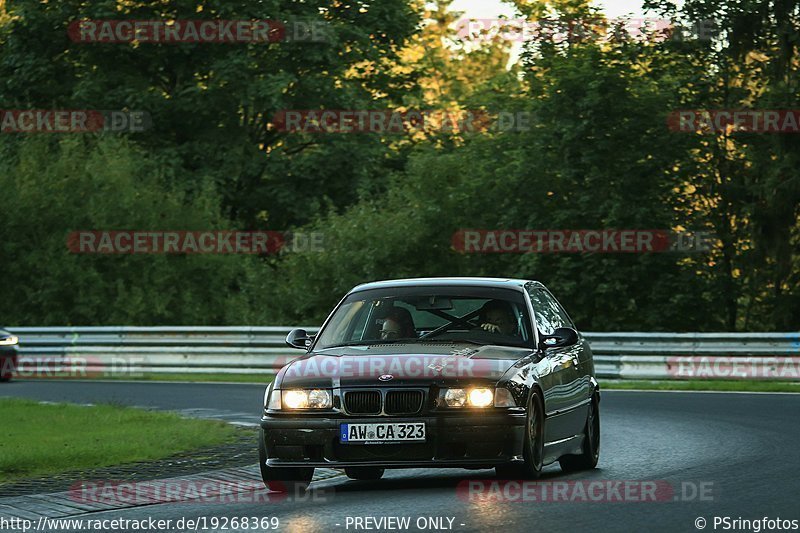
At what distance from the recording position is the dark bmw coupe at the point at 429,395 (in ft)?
34.2

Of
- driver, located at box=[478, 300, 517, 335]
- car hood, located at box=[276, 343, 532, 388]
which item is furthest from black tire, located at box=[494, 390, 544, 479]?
driver, located at box=[478, 300, 517, 335]

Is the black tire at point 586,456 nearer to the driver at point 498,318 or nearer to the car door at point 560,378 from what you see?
the car door at point 560,378

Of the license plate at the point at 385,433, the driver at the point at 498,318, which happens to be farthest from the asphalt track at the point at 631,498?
the driver at the point at 498,318

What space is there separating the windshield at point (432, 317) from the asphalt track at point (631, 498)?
3.45 ft

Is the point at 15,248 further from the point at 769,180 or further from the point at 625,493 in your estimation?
the point at 625,493

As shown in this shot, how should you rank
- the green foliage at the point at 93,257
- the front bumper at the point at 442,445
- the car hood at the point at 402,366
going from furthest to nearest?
the green foliage at the point at 93,257, the car hood at the point at 402,366, the front bumper at the point at 442,445

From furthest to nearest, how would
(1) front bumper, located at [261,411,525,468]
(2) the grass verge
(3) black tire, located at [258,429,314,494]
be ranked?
(2) the grass verge
(3) black tire, located at [258,429,314,494]
(1) front bumper, located at [261,411,525,468]

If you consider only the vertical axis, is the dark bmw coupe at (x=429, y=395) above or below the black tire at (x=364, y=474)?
above

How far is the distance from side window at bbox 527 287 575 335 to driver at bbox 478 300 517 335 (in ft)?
0.75

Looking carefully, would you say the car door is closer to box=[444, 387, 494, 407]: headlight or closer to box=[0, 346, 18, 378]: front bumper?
box=[444, 387, 494, 407]: headlight

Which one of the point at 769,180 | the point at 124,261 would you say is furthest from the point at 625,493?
the point at 124,261

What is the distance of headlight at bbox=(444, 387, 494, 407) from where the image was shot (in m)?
10.5

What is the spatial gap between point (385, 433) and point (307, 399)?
0.63m

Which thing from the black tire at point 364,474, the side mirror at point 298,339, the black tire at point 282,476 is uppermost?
the side mirror at point 298,339
